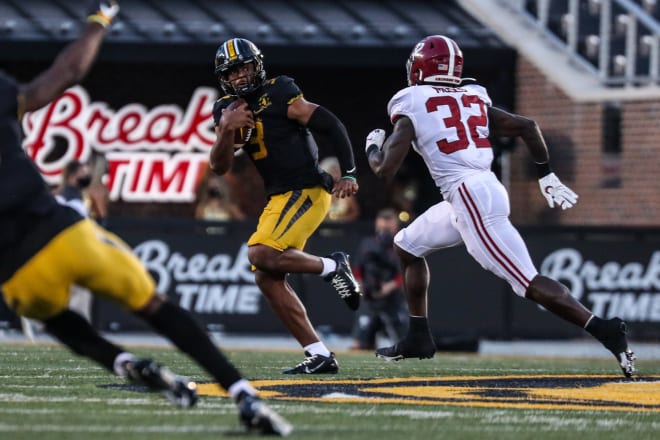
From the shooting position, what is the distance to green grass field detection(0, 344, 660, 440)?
19.9ft

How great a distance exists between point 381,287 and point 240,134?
659 centimetres

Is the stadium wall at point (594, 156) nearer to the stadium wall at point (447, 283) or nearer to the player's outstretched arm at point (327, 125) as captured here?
the stadium wall at point (447, 283)

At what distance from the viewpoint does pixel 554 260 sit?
1595 centimetres

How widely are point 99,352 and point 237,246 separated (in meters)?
9.94

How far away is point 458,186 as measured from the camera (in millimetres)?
8773

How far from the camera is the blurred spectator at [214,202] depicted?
57.1 ft

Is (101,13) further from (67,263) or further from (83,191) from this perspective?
(83,191)

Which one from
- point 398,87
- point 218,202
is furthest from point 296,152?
point 398,87

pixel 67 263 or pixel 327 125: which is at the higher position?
pixel 327 125

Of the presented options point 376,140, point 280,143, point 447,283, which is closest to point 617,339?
point 376,140

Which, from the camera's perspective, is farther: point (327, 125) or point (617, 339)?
point (327, 125)

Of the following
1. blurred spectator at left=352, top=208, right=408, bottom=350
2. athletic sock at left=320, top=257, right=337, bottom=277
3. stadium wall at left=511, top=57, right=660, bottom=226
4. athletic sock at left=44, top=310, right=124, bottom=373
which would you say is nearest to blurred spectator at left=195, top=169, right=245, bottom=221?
blurred spectator at left=352, top=208, right=408, bottom=350

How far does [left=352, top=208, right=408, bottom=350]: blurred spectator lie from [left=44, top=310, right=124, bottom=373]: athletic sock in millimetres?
8797

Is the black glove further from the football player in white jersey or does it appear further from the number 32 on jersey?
the number 32 on jersey
